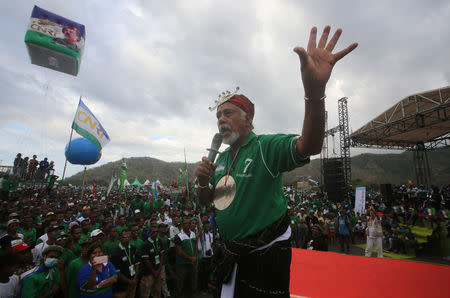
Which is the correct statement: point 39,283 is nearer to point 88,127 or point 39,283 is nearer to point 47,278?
point 47,278

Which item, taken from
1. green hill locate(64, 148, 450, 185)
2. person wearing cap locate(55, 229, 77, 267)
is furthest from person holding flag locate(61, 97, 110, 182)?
green hill locate(64, 148, 450, 185)

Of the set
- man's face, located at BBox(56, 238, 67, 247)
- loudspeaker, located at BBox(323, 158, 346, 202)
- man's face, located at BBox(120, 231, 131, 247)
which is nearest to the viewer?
man's face, located at BBox(56, 238, 67, 247)

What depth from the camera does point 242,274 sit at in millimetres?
1649

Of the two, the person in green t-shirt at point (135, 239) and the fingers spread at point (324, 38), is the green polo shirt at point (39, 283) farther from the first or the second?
the fingers spread at point (324, 38)

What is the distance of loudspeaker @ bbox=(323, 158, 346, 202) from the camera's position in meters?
21.5

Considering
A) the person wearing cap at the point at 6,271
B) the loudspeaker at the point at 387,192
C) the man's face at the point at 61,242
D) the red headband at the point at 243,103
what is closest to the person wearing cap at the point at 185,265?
the man's face at the point at 61,242

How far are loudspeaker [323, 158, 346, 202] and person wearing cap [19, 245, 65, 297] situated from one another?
2247 cm

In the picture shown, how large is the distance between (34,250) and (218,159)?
4.89 meters

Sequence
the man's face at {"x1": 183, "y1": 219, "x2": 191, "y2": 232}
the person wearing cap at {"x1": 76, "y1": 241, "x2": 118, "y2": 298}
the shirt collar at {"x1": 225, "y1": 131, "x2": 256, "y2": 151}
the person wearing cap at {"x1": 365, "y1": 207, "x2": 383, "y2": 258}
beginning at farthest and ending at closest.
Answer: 1. the person wearing cap at {"x1": 365, "y1": 207, "x2": 383, "y2": 258}
2. the man's face at {"x1": 183, "y1": 219, "x2": 191, "y2": 232}
3. the person wearing cap at {"x1": 76, "y1": 241, "x2": 118, "y2": 298}
4. the shirt collar at {"x1": 225, "y1": 131, "x2": 256, "y2": 151}

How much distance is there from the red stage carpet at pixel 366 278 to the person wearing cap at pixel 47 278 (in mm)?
3678

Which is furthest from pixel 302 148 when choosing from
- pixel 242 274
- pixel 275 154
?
pixel 242 274

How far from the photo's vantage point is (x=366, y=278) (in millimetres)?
3230

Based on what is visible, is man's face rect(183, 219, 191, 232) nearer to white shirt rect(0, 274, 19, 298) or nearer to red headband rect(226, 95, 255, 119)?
white shirt rect(0, 274, 19, 298)

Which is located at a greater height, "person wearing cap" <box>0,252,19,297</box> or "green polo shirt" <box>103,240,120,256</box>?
"person wearing cap" <box>0,252,19,297</box>
